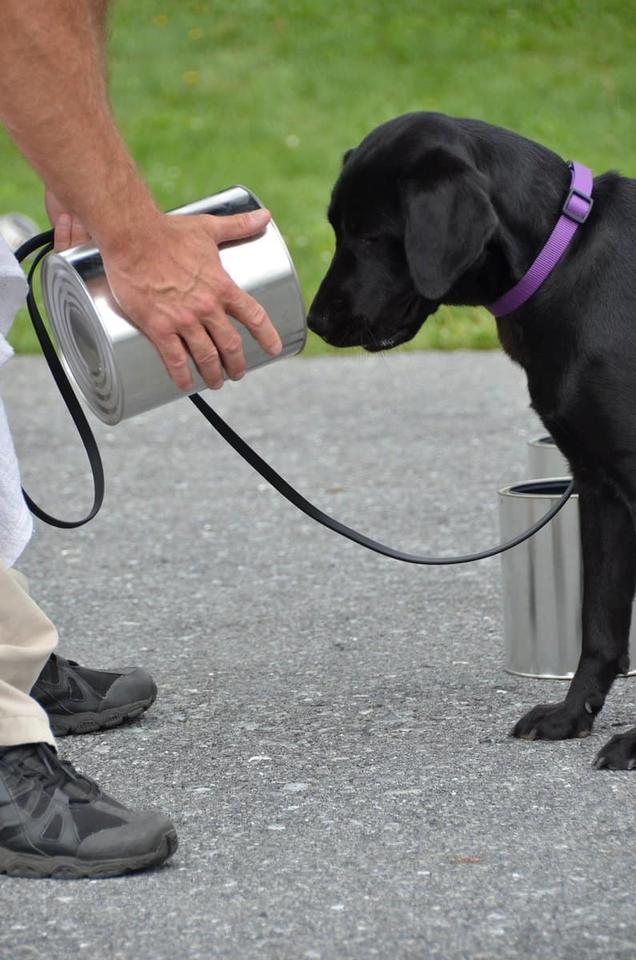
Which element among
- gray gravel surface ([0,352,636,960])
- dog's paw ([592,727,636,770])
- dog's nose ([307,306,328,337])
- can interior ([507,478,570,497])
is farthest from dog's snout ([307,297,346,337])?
dog's paw ([592,727,636,770])

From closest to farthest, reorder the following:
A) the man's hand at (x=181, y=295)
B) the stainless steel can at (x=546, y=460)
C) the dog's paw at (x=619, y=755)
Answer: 1. the man's hand at (x=181, y=295)
2. the dog's paw at (x=619, y=755)
3. the stainless steel can at (x=546, y=460)

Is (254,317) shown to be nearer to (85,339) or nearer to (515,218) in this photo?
(85,339)

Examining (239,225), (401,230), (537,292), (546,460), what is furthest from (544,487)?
(239,225)

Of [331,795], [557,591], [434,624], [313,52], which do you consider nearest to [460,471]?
[434,624]

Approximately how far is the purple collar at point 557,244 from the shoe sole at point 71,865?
1.27 meters

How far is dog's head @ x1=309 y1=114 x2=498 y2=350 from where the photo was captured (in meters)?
2.90

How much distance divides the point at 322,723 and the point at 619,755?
69cm

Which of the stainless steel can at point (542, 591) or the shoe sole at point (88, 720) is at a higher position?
the stainless steel can at point (542, 591)

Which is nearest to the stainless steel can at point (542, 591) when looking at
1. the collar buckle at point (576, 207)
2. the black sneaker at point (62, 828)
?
the collar buckle at point (576, 207)

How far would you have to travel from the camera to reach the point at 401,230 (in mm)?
3035

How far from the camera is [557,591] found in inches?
139

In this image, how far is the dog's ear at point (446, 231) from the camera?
Answer: 9.50 ft

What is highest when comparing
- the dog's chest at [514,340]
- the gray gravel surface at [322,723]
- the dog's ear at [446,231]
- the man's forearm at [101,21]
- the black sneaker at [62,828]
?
the man's forearm at [101,21]

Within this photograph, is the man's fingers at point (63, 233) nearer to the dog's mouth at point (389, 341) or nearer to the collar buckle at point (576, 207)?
the dog's mouth at point (389, 341)
